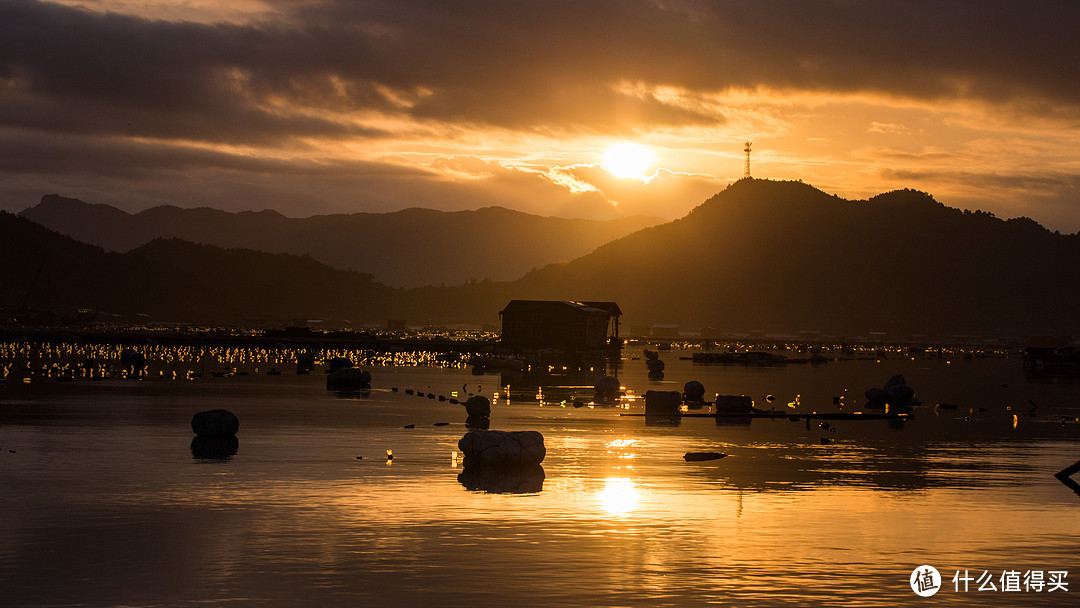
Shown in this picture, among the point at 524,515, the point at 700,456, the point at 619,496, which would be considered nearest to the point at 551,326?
the point at 700,456

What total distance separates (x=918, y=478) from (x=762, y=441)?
12.6 metres

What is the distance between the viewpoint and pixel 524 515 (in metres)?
28.9

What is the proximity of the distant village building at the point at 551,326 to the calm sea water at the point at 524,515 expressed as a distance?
320 feet

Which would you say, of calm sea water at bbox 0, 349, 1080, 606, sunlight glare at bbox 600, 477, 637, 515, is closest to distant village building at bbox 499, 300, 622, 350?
calm sea water at bbox 0, 349, 1080, 606

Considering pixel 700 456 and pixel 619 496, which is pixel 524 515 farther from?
pixel 700 456

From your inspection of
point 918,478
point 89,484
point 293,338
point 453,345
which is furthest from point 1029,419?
point 293,338

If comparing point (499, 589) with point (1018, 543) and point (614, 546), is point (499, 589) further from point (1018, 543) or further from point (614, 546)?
point (1018, 543)

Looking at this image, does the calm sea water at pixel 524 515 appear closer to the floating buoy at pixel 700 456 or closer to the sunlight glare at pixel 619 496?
the sunlight glare at pixel 619 496

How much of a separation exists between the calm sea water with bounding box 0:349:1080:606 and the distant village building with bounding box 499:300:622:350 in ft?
320

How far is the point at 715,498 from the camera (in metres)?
32.3

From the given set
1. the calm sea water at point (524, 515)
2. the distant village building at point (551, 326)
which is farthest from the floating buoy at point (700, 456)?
the distant village building at point (551, 326)

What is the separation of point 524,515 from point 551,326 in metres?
130

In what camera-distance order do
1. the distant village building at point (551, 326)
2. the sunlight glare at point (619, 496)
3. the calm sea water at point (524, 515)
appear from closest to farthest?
the calm sea water at point (524, 515)
the sunlight glare at point (619, 496)
the distant village building at point (551, 326)

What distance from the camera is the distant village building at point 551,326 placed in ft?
513
